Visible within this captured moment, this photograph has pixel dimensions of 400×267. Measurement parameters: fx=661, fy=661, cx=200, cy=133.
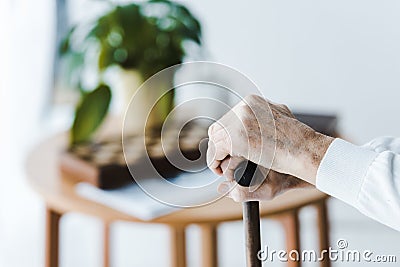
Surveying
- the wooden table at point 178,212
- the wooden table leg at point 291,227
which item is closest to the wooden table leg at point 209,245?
the wooden table at point 178,212

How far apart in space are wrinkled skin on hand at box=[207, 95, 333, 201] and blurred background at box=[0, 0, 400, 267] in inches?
39.2

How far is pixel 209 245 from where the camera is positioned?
1.20m

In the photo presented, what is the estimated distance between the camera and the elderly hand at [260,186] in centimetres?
69

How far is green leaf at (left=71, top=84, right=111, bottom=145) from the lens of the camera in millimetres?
1328

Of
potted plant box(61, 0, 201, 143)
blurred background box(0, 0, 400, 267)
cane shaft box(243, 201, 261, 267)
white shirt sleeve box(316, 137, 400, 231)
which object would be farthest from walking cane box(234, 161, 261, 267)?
blurred background box(0, 0, 400, 267)

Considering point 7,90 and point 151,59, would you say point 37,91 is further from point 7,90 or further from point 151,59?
point 151,59

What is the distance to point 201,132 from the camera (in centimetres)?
130

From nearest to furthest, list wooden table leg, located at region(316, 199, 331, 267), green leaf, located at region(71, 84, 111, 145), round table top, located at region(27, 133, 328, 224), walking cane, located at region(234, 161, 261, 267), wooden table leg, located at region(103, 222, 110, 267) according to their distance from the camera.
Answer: walking cane, located at region(234, 161, 261, 267), round table top, located at region(27, 133, 328, 224), green leaf, located at region(71, 84, 111, 145), wooden table leg, located at region(316, 199, 331, 267), wooden table leg, located at region(103, 222, 110, 267)

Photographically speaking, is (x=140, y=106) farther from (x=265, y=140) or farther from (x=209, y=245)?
(x=265, y=140)

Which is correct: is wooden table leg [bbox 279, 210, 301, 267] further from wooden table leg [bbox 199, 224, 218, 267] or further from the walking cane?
the walking cane

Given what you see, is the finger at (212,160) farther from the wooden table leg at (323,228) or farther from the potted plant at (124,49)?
the wooden table leg at (323,228)

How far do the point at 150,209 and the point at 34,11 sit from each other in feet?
3.68

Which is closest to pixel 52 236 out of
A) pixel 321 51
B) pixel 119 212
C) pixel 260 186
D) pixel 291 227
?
pixel 119 212

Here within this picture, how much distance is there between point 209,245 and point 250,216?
54 cm
